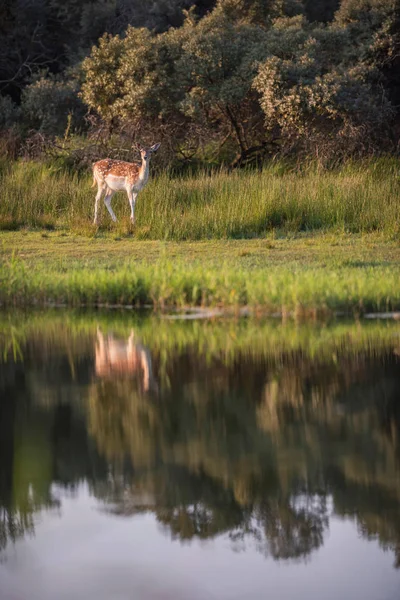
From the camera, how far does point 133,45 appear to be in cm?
2664

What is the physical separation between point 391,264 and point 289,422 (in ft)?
25.7

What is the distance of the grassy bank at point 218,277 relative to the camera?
442 inches

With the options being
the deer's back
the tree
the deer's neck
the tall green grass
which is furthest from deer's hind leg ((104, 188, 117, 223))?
the tree

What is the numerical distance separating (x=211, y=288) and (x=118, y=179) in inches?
367

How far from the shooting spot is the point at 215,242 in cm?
1781

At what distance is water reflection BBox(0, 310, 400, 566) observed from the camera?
17.5ft

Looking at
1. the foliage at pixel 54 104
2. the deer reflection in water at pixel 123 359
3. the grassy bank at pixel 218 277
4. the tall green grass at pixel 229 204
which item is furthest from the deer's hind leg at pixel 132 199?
the foliage at pixel 54 104

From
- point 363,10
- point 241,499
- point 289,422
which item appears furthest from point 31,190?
point 241,499

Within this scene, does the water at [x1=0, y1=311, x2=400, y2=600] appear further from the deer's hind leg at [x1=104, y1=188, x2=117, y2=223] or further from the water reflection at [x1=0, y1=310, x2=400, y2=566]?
the deer's hind leg at [x1=104, y1=188, x2=117, y2=223]

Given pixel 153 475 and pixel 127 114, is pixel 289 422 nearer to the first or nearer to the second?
pixel 153 475

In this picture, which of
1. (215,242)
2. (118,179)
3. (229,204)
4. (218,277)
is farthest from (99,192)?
(218,277)

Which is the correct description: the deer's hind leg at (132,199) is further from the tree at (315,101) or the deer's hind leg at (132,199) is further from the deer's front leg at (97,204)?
the tree at (315,101)

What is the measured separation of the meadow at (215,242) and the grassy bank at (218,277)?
17 millimetres

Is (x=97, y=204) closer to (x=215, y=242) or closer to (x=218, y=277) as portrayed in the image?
(x=215, y=242)
